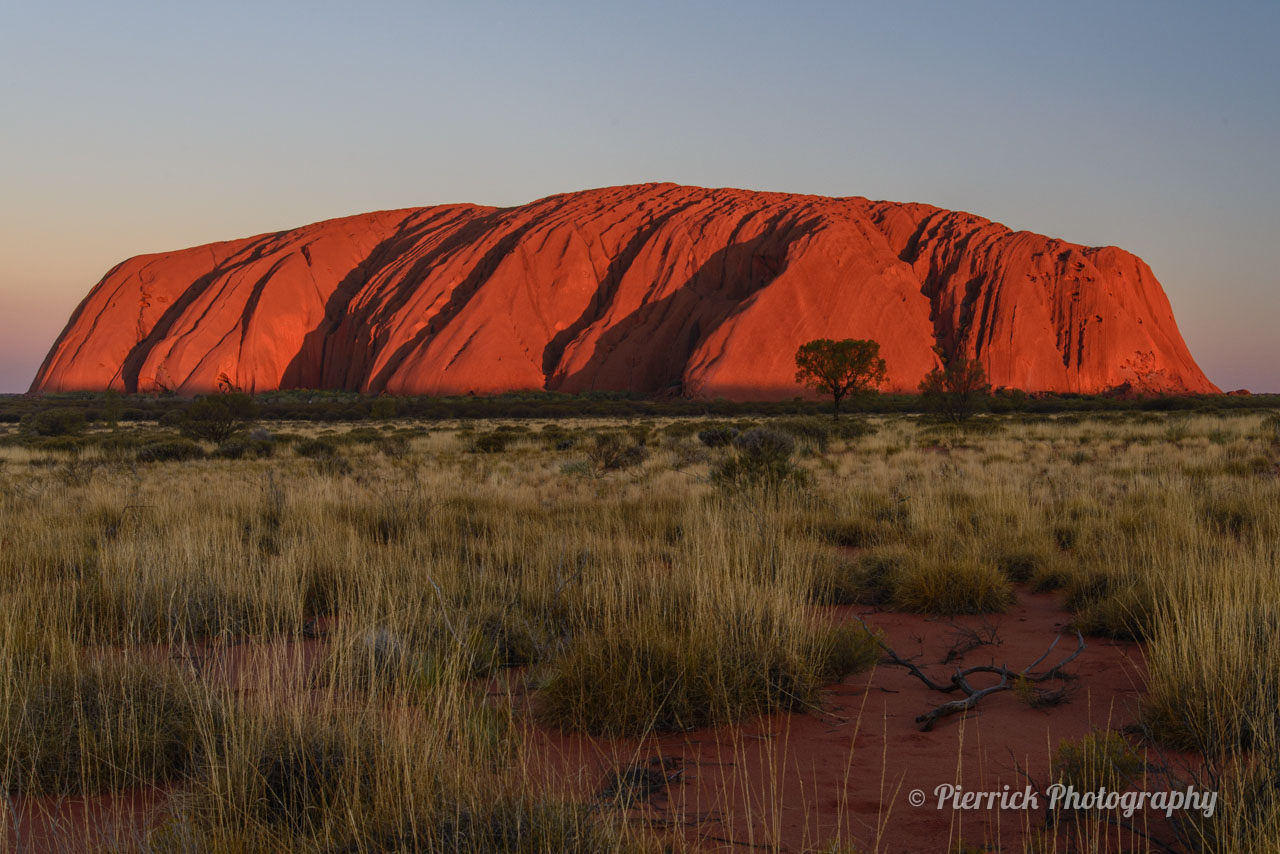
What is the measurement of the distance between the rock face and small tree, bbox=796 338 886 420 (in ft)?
81.5

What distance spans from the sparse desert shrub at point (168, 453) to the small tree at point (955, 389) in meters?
26.5

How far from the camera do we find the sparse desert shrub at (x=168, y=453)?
1816 centimetres

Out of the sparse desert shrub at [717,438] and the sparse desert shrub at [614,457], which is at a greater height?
the sparse desert shrub at [717,438]

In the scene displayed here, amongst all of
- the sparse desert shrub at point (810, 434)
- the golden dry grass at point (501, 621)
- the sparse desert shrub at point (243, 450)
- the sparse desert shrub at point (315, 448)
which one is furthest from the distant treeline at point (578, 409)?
the golden dry grass at point (501, 621)

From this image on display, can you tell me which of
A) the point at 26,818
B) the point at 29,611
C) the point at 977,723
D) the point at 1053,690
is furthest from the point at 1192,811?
the point at 29,611

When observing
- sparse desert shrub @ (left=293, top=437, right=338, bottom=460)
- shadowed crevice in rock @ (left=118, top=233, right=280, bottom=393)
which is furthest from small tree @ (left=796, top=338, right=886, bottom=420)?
shadowed crevice in rock @ (left=118, top=233, right=280, bottom=393)

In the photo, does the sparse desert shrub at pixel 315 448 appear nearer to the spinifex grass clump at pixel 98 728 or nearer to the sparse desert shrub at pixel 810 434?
the sparse desert shrub at pixel 810 434

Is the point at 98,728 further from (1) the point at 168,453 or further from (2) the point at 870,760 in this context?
(1) the point at 168,453

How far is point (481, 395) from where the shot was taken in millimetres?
70625

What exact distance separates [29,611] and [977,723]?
5.29 metres

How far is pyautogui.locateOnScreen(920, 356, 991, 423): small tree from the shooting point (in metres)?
32.0

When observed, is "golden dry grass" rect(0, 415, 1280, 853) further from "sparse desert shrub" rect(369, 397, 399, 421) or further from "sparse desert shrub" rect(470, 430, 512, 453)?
"sparse desert shrub" rect(369, 397, 399, 421)

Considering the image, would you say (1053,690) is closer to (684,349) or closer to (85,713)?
(85,713)

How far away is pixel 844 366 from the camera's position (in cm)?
4047
